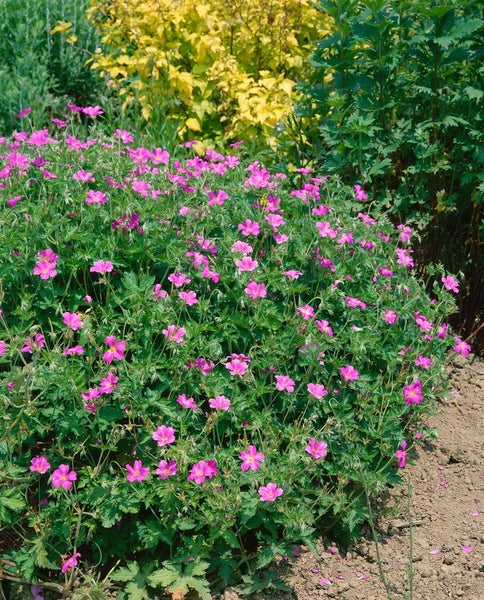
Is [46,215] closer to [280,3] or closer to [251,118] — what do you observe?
[251,118]

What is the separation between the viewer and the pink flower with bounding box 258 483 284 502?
242 centimetres

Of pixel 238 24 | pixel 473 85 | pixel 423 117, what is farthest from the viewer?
pixel 238 24

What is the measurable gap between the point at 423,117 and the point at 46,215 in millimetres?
1804

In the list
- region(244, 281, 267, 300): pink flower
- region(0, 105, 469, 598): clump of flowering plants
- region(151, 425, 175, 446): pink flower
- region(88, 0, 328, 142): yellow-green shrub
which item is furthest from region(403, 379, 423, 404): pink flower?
region(88, 0, 328, 142): yellow-green shrub

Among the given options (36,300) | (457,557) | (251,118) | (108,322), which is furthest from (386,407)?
(251,118)

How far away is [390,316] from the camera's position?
2.96m

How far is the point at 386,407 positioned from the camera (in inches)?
112

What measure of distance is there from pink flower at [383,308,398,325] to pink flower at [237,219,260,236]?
0.53m

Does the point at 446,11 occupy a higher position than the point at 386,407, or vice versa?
the point at 446,11

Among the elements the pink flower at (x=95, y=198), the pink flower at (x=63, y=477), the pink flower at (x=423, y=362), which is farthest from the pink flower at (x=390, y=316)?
the pink flower at (x=63, y=477)

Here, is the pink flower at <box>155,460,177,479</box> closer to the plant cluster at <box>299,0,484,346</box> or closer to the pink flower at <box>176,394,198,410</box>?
the pink flower at <box>176,394,198,410</box>

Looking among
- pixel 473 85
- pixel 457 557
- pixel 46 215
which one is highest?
pixel 473 85

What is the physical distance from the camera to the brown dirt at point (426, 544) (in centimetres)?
276

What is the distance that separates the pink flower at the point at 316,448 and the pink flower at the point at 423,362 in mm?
545
